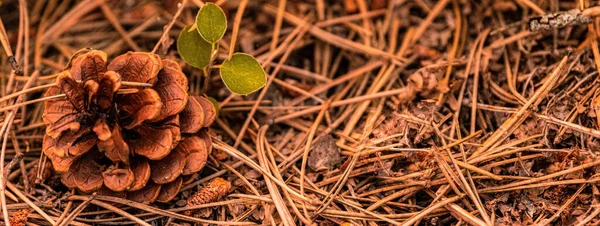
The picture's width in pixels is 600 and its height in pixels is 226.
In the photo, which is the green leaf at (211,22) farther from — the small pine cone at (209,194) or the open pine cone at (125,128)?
the small pine cone at (209,194)

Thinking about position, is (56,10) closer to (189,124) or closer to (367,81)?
(189,124)

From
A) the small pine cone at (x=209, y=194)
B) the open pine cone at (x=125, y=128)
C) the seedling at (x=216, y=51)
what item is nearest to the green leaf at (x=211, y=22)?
the seedling at (x=216, y=51)

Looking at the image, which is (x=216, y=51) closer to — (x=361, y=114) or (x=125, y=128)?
(x=125, y=128)

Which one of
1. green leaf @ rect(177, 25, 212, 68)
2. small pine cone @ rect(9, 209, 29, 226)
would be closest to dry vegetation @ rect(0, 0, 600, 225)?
small pine cone @ rect(9, 209, 29, 226)

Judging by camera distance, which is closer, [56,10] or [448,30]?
[448,30]

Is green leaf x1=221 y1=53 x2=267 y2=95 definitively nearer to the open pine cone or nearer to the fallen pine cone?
the open pine cone

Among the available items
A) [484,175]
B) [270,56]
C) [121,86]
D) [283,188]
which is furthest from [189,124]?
[484,175]
